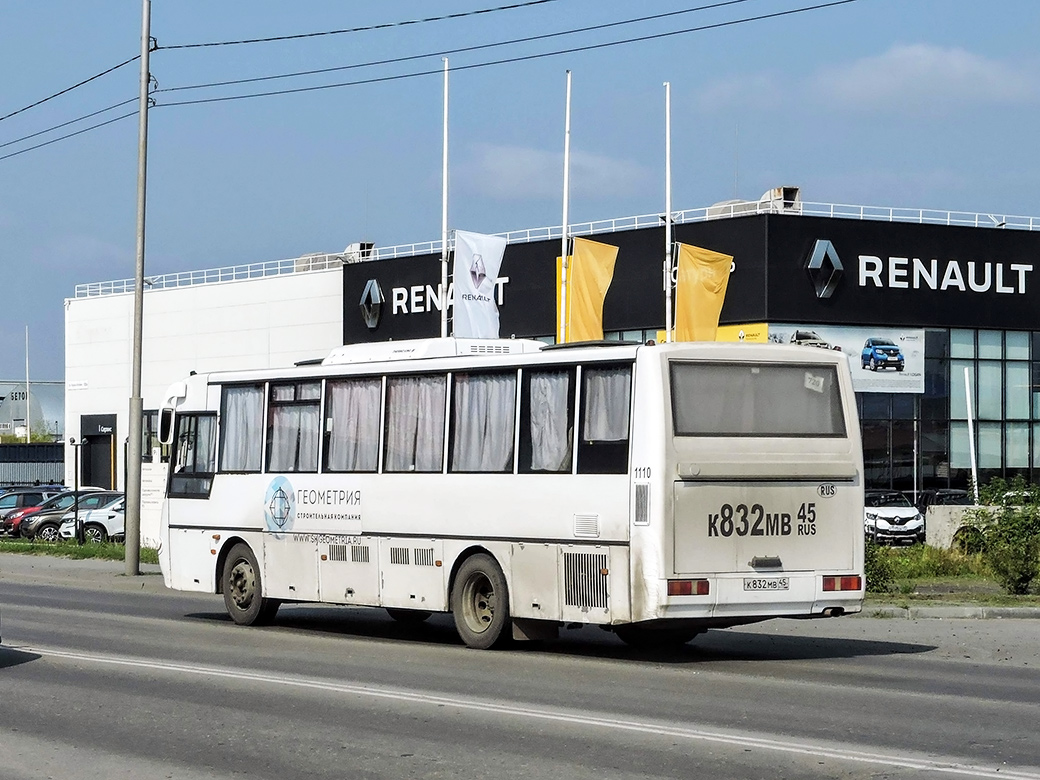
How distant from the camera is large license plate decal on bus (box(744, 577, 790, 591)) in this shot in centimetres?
1544

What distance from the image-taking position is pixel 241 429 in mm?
20609

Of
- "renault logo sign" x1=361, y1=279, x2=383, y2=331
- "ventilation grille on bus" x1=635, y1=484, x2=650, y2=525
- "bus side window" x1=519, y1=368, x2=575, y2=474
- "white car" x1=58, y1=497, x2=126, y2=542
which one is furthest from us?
"renault logo sign" x1=361, y1=279, x2=383, y2=331

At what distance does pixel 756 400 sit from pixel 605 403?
1.46 m

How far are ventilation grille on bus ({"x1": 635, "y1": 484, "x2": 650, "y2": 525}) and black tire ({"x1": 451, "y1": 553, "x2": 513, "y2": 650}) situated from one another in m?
1.97

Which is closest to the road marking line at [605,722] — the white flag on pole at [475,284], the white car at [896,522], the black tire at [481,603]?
the black tire at [481,603]

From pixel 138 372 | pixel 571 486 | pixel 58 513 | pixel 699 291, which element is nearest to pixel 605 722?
pixel 571 486

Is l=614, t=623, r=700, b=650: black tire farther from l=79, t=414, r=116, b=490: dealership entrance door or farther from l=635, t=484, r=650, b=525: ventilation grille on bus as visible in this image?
l=79, t=414, r=116, b=490: dealership entrance door

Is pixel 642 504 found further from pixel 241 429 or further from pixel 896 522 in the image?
pixel 896 522

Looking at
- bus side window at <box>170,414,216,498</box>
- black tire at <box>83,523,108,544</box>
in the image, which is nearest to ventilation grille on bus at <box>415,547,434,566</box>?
bus side window at <box>170,414,216,498</box>

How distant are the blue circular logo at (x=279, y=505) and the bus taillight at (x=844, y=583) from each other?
6.78m

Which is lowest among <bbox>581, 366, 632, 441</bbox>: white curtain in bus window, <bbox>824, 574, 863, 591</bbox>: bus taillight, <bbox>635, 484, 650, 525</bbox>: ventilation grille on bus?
<bbox>824, 574, 863, 591</bbox>: bus taillight

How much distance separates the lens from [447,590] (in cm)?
1733

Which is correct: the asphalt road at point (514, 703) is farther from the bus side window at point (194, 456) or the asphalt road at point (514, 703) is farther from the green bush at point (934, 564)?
the green bush at point (934, 564)

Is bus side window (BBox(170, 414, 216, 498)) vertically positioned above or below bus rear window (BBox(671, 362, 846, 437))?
below
